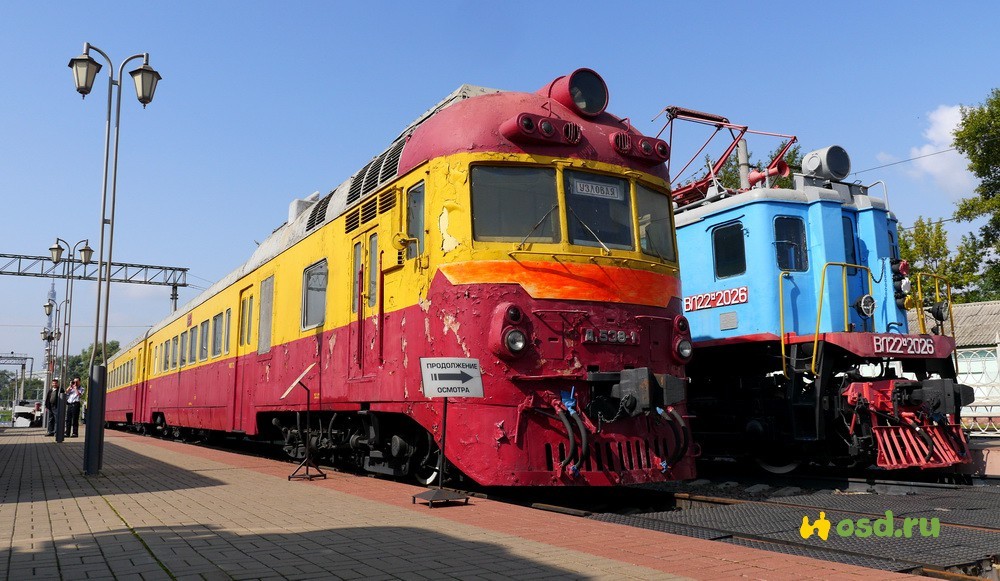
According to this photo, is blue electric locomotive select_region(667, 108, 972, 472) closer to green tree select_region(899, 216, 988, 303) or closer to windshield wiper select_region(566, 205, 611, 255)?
windshield wiper select_region(566, 205, 611, 255)

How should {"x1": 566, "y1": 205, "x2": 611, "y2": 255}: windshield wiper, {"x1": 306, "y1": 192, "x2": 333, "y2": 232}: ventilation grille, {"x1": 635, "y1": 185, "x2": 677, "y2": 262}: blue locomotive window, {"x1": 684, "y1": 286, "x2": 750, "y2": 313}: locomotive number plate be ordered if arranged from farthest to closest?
{"x1": 306, "y1": 192, "x2": 333, "y2": 232}: ventilation grille < {"x1": 684, "y1": 286, "x2": 750, "y2": 313}: locomotive number plate < {"x1": 635, "y1": 185, "x2": 677, "y2": 262}: blue locomotive window < {"x1": 566, "y1": 205, "x2": 611, "y2": 255}: windshield wiper

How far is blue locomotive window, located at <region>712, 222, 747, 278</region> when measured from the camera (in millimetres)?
10617

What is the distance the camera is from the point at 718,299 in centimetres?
1082

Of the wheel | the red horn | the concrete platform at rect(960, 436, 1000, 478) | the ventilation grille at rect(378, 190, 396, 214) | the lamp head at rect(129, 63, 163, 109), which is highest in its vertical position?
the lamp head at rect(129, 63, 163, 109)

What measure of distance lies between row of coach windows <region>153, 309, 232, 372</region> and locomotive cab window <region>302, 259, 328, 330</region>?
4307mm

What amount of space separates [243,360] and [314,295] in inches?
135

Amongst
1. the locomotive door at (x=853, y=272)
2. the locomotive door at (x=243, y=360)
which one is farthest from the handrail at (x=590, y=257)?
the locomotive door at (x=243, y=360)

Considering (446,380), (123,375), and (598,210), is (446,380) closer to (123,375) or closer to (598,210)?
(598,210)

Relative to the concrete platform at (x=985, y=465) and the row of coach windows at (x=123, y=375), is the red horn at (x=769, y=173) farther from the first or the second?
the row of coach windows at (x=123, y=375)

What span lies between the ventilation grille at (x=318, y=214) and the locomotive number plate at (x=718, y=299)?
5.22 metres

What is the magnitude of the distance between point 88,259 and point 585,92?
24.9 m

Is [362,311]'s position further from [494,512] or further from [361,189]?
[494,512]

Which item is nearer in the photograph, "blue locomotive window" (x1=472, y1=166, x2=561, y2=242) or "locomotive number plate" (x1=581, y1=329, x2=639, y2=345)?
"locomotive number plate" (x1=581, y1=329, x2=639, y2=345)

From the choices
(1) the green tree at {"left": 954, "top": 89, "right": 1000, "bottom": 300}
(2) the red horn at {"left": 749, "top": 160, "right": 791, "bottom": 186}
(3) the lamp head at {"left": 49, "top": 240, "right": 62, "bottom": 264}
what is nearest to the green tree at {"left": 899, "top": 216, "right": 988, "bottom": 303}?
(1) the green tree at {"left": 954, "top": 89, "right": 1000, "bottom": 300}
